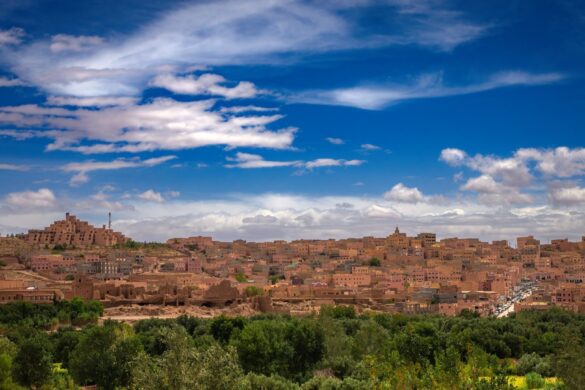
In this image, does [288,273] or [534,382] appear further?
[288,273]

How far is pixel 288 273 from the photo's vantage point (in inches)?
3393

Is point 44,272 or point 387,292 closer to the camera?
point 387,292

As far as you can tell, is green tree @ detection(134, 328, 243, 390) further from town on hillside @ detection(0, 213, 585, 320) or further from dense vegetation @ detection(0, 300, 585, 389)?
town on hillside @ detection(0, 213, 585, 320)

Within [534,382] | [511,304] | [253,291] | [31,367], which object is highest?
[253,291]

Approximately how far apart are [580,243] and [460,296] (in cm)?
5242

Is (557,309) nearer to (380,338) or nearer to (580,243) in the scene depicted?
(380,338)

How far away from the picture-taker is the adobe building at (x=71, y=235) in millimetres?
96125

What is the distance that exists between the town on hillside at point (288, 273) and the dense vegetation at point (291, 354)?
6.68 metres

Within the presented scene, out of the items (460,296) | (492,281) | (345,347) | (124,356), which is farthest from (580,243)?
(124,356)

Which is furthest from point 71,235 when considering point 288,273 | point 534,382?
point 534,382

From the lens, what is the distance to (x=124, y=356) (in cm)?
2694

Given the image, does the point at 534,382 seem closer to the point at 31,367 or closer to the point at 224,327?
the point at 224,327

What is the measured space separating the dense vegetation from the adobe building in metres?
43.5

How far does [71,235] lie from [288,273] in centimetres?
2923
